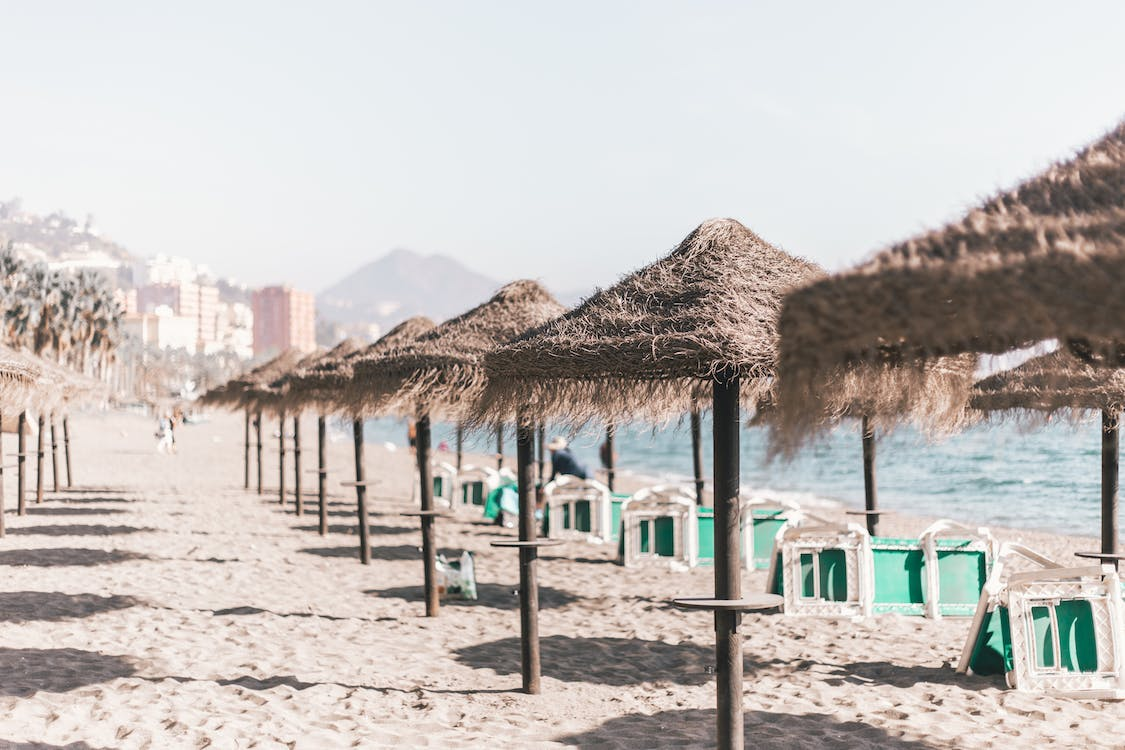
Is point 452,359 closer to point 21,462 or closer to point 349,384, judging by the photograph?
point 349,384

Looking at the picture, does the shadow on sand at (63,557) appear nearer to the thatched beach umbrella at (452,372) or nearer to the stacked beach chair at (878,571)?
the thatched beach umbrella at (452,372)

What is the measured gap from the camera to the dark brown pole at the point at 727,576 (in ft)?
14.0

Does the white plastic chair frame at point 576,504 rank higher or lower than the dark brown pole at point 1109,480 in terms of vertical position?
lower

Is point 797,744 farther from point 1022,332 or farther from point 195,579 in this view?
point 195,579

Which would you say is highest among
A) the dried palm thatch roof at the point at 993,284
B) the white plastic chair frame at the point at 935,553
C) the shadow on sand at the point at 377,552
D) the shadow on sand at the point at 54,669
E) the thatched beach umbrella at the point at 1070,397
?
the dried palm thatch roof at the point at 993,284

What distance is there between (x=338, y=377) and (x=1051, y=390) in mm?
5808

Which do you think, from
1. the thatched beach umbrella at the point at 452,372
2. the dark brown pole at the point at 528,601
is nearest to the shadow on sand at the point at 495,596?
the thatched beach umbrella at the point at 452,372

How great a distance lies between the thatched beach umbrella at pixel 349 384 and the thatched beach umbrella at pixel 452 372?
464 mm

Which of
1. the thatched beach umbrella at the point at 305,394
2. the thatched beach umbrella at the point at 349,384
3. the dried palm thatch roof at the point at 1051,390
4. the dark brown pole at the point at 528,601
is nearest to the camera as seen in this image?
the dried palm thatch roof at the point at 1051,390

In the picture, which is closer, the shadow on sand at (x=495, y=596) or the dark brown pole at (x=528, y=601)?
the dark brown pole at (x=528, y=601)

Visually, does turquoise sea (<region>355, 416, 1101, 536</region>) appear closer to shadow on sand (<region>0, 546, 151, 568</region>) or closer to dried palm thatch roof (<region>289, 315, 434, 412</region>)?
dried palm thatch roof (<region>289, 315, 434, 412</region>)

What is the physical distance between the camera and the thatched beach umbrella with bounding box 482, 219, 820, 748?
4.29 meters

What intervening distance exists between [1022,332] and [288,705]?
471 centimetres

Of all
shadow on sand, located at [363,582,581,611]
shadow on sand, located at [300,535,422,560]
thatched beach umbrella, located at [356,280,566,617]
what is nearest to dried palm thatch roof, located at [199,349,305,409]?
shadow on sand, located at [300,535,422,560]
